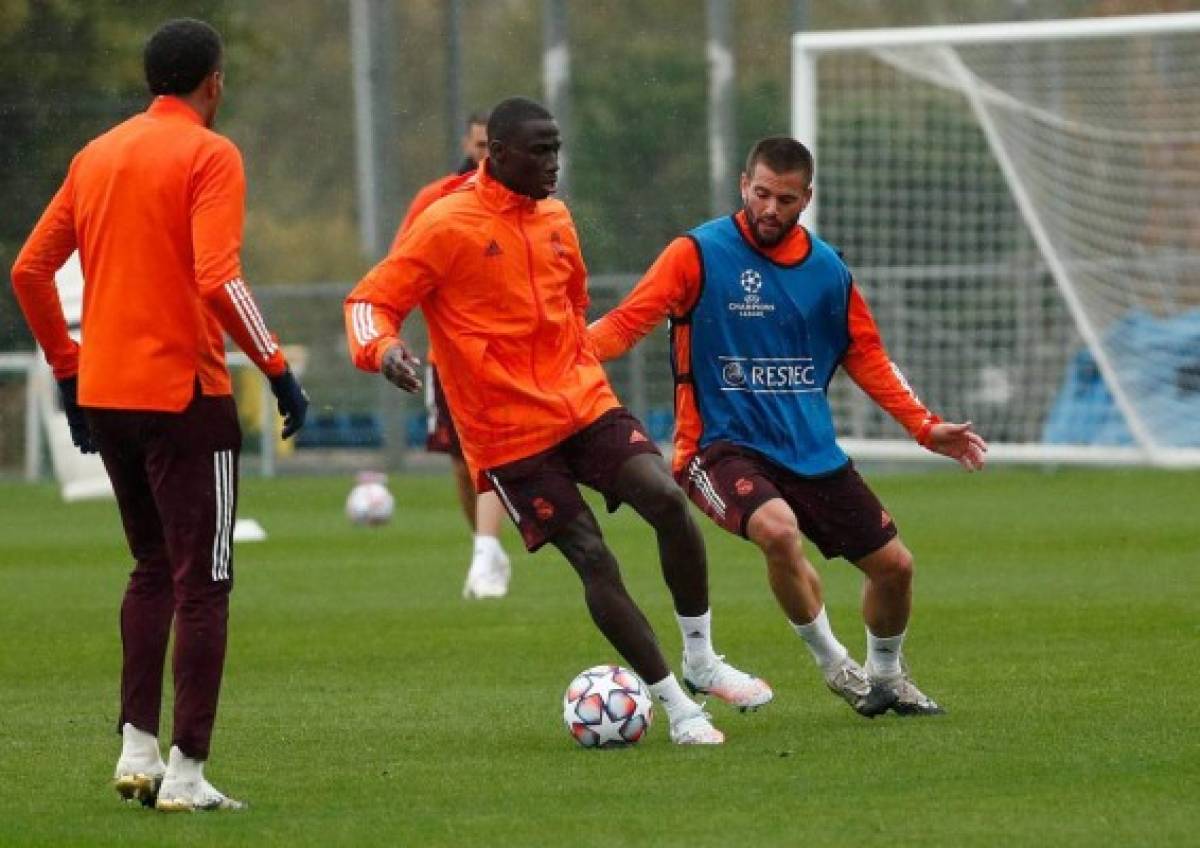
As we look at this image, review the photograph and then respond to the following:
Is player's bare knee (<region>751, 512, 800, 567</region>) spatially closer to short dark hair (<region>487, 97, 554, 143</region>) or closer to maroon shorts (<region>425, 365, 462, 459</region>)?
short dark hair (<region>487, 97, 554, 143</region>)

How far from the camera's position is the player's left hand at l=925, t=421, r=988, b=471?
8.74 metres

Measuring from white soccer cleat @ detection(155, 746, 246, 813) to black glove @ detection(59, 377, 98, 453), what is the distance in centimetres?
94

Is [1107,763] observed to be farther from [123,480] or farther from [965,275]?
[965,275]

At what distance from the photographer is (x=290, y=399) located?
22.7 feet

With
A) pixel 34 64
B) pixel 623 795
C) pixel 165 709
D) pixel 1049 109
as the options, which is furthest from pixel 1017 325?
pixel 623 795

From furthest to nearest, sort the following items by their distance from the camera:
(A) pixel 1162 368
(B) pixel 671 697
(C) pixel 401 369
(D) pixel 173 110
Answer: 1. (A) pixel 1162 368
2. (B) pixel 671 697
3. (C) pixel 401 369
4. (D) pixel 173 110

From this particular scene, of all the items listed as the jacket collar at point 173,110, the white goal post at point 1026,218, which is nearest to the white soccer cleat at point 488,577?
the jacket collar at point 173,110

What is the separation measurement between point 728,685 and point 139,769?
215cm

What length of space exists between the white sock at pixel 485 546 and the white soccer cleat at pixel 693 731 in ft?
17.6

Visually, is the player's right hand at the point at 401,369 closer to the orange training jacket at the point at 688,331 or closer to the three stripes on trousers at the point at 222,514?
the three stripes on trousers at the point at 222,514

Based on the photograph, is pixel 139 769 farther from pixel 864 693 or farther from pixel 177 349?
pixel 864 693

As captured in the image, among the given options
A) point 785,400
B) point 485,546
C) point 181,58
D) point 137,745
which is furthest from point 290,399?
point 485,546

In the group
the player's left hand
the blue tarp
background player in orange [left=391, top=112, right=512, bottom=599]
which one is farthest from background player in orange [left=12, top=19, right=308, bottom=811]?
the blue tarp

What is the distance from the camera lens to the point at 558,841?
6.43 meters
